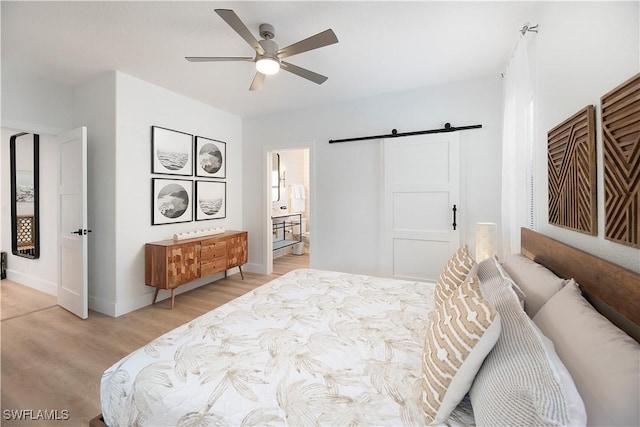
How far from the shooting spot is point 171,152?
3475 mm

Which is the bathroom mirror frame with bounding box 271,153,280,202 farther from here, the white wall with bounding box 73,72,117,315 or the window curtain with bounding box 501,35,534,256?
the window curtain with bounding box 501,35,534,256

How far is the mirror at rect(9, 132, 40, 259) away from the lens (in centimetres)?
369

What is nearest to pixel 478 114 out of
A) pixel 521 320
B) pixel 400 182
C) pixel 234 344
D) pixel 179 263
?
pixel 400 182

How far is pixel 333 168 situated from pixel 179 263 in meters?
2.42

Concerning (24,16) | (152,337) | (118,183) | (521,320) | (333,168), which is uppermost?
(24,16)

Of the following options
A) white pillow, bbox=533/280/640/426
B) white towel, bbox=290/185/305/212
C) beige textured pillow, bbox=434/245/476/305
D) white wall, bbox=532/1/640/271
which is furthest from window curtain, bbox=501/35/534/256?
white towel, bbox=290/185/305/212

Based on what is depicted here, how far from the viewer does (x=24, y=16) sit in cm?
202

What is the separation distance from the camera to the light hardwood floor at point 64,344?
5.66 ft

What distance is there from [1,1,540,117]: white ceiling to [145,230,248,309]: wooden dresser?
6.52 feet

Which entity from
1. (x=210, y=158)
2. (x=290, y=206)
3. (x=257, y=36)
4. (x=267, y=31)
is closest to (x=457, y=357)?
(x=267, y=31)

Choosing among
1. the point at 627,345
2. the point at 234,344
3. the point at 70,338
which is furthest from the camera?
the point at 70,338

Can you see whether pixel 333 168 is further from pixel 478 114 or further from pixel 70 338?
pixel 70 338

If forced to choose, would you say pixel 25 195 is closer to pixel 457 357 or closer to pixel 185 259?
pixel 185 259

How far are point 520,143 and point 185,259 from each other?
364cm
